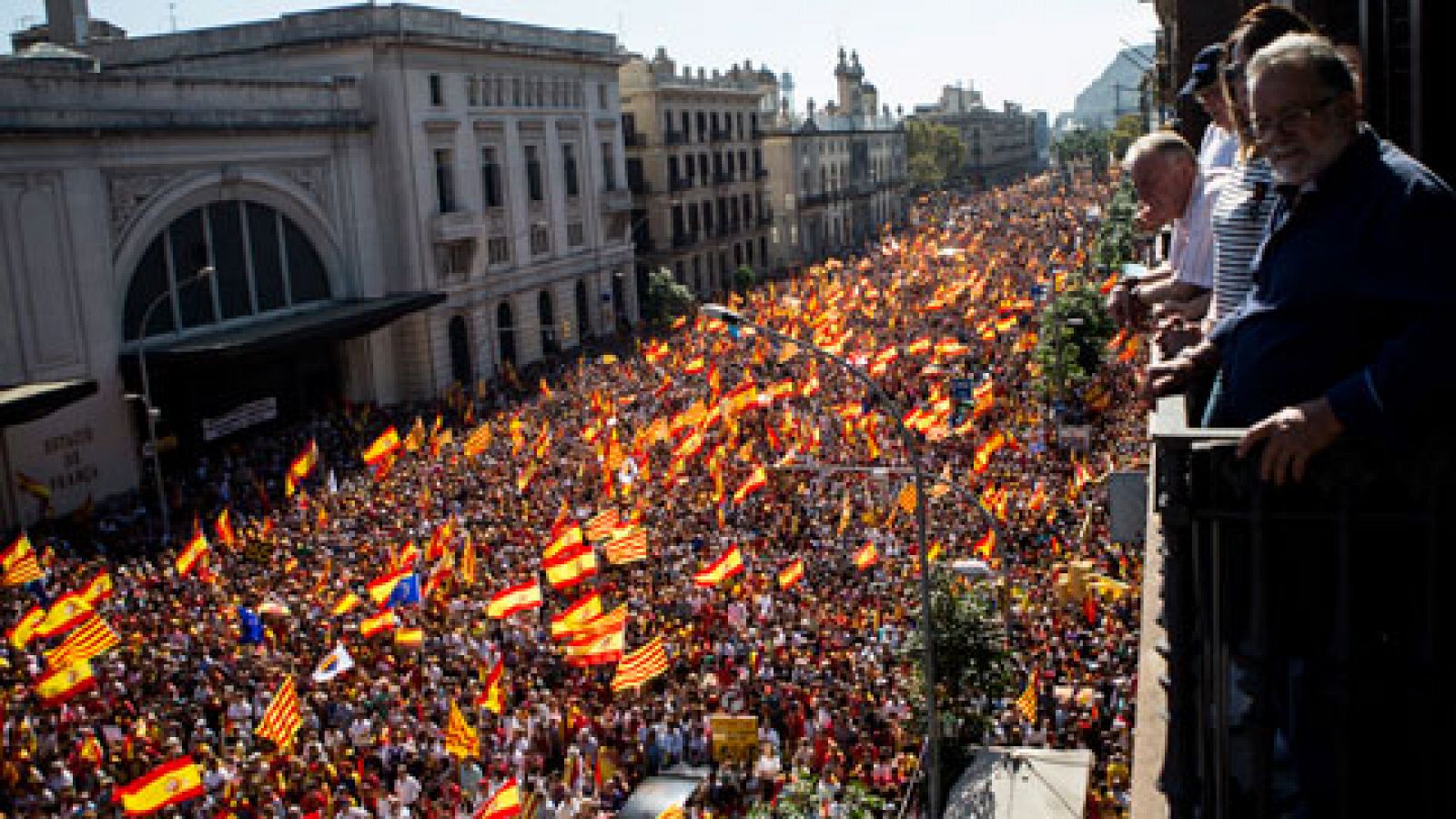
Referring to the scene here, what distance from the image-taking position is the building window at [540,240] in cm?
5631

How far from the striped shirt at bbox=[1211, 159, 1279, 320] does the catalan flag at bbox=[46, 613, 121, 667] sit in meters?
16.7

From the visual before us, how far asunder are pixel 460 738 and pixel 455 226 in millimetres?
35599

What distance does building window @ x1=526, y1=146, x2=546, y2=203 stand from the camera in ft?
184

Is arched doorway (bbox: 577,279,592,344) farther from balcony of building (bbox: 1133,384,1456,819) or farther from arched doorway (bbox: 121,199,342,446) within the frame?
balcony of building (bbox: 1133,384,1456,819)

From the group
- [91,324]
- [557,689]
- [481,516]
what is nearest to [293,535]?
[481,516]

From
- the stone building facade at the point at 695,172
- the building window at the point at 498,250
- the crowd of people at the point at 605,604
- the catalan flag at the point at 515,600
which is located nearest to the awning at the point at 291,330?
the crowd of people at the point at 605,604

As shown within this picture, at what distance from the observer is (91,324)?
113 ft

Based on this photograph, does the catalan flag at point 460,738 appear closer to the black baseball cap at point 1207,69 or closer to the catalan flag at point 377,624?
the catalan flag at point 377,624

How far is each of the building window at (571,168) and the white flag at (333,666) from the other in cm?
4303

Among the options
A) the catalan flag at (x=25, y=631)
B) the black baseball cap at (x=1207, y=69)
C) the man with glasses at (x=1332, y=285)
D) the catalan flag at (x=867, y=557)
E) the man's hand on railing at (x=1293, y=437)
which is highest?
the black baseball cap at (x=1207, y=69)

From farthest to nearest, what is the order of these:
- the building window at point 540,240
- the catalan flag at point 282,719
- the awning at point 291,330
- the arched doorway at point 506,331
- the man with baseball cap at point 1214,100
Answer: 1. the building window at point 540,240
2. the arched doorway at point 506,331
3. the awning at point 291,330
4. the catalan flag at point 282,719
5. the man with baseball cap at point 1214,100

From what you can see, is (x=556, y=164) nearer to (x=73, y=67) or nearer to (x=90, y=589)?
(x=73, y=67)

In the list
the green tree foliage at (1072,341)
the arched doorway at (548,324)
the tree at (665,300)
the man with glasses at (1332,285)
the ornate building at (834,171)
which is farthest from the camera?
the ornate building at (834,171)

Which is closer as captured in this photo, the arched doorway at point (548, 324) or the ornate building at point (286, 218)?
the ornate building at point (286, 218)
